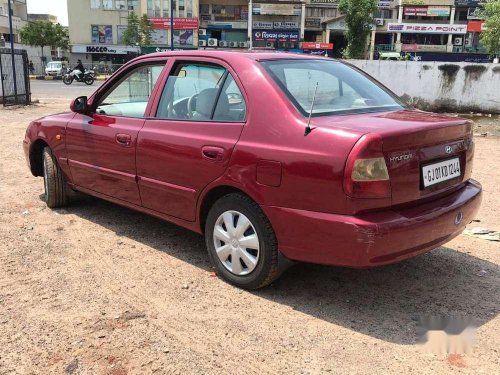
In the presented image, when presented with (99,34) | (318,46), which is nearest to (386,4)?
(318,46)

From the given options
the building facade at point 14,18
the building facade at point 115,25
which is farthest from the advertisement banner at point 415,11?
the building facade at point 14,18

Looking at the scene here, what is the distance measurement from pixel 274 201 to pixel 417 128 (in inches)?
38.8

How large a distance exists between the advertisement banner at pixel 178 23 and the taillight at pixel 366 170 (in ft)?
221

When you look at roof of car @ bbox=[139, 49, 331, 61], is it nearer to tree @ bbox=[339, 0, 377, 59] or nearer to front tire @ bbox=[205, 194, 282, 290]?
front tire @ bbox=[205, 194, 282, 290]

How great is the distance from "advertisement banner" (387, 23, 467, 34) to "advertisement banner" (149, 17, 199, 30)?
2728 centimetres

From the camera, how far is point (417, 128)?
10.3 feet

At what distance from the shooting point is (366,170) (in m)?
2.90

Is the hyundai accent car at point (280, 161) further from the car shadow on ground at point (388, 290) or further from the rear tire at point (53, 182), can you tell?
the rear tire at point (53, 182)

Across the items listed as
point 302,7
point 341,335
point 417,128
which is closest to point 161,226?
point 341,335

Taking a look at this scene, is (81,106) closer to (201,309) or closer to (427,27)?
(201,309)

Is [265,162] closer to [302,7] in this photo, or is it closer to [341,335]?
[341,335]

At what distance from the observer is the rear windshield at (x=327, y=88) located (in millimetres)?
3451

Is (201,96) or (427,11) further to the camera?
(427,11)

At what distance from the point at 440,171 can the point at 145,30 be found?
61842 mm
